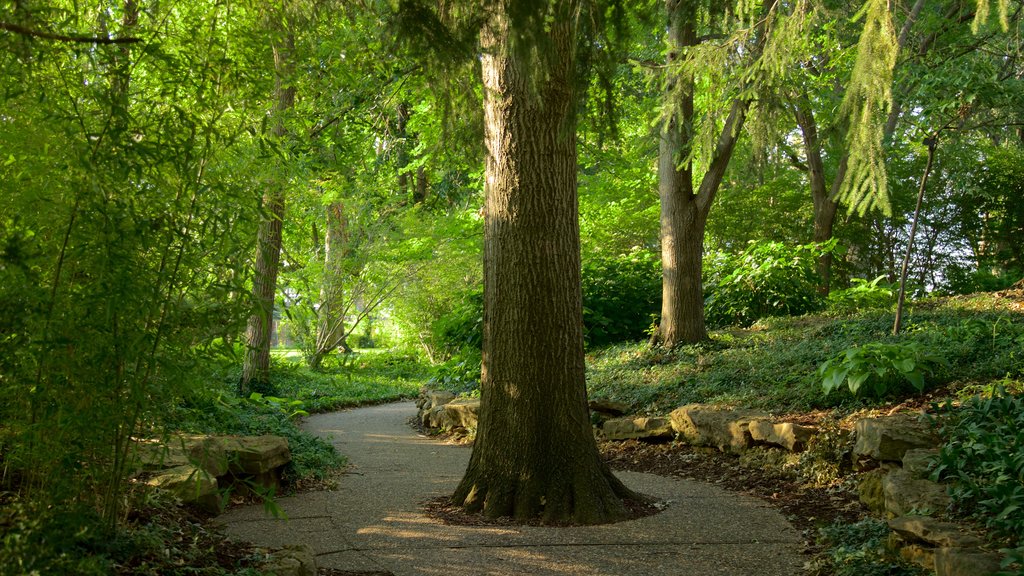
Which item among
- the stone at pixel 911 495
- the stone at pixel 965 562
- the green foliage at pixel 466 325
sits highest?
the green foliage at pixel 466 325

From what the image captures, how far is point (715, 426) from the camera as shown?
6.60 meters

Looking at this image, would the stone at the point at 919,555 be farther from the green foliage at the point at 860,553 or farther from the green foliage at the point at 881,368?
the green foliage at the point at 881,368

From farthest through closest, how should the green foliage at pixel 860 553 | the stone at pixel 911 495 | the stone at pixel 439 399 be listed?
1. the stone at pixel 439 399
2. the stone at pixel 911 495
3. the green foliage at pixel 860 553

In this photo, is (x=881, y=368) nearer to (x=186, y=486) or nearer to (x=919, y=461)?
(x=919, y=461)

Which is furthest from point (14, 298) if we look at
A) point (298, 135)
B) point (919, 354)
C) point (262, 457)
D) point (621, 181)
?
point (621, 181)

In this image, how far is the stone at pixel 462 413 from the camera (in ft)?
28.4

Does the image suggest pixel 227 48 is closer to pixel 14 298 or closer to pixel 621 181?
pixel 14 298

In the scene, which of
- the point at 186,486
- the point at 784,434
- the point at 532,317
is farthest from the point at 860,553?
the point at 186,486

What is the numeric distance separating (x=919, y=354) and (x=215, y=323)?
207 inches

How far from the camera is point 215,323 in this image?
2900 millimetres

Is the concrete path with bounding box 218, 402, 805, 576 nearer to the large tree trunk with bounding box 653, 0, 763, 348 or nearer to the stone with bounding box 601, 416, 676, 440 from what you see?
the stone with bounding box 601, 416, 676, 440

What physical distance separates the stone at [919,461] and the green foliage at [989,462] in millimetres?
78

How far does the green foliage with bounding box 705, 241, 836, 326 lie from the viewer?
1091 cm

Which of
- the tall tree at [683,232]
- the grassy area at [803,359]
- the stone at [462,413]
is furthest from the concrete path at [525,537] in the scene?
the tall tree at [683,232]
